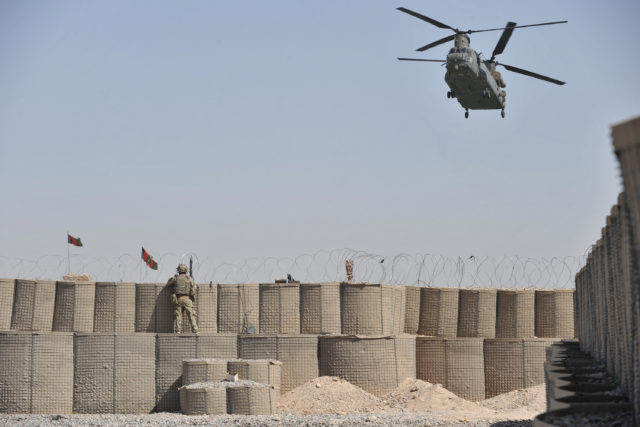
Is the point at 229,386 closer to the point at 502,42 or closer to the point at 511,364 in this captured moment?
the point at 511,364

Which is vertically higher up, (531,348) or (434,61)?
(434,61)

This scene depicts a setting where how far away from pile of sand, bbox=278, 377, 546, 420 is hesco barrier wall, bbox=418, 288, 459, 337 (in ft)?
7.77

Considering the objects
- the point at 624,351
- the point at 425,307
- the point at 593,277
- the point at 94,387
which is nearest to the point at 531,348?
the point at 425,307

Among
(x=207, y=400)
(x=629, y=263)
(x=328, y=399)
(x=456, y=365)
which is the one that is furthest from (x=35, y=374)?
(x=629, y=263)

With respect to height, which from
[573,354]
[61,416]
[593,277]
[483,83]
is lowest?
[61,416]

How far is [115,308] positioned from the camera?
23016 millimetres

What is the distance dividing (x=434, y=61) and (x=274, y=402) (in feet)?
42.5

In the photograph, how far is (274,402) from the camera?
67.6ft

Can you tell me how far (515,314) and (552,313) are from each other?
100 cm

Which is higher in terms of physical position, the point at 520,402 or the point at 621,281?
the point at 621,281

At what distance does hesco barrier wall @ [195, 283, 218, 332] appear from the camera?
2311 centimetres

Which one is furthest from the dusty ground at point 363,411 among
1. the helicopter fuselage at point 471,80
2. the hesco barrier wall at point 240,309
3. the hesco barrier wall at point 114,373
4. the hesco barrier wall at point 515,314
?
the helicopter fuselage at point 471,80

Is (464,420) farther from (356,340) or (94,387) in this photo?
(94,387)

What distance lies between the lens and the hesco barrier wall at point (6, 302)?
905 inches
